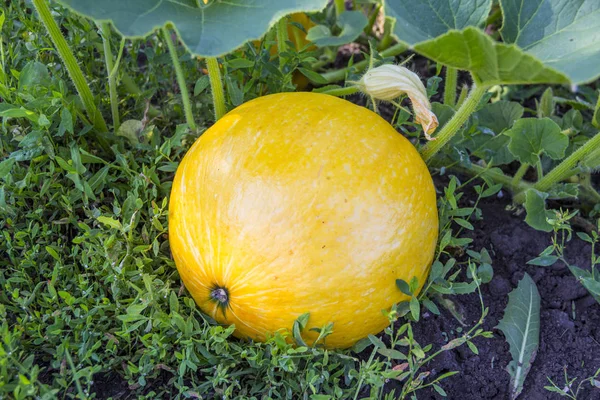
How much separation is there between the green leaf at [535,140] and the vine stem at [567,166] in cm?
6

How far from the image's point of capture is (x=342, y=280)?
1.51m

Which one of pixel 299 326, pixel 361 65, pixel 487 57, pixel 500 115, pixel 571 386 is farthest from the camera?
pixel 361 65

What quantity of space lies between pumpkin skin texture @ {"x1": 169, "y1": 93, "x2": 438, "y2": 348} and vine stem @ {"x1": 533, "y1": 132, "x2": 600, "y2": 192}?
0.46m

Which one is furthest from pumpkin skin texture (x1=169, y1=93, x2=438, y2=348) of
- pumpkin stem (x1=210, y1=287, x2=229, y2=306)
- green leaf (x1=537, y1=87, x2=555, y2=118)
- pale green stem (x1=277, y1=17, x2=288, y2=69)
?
green leaf (x1=537, y1=87, x2=555, y2=118)

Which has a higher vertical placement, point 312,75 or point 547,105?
point 312,75

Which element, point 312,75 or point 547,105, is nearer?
point 312,75

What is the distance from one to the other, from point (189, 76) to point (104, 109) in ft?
0.97

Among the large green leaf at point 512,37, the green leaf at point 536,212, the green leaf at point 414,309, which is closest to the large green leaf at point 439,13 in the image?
the large green leaf at point 512,37

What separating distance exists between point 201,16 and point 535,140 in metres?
0.96

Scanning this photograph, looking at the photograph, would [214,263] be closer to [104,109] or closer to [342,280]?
[342,280]

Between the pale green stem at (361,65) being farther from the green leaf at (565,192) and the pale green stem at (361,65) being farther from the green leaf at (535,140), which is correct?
the green leaf at (565,192)

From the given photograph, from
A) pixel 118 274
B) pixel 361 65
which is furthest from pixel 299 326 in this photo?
pixel 361 65

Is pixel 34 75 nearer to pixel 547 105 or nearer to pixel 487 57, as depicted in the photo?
pixel 487 57

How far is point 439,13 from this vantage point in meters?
1.65
